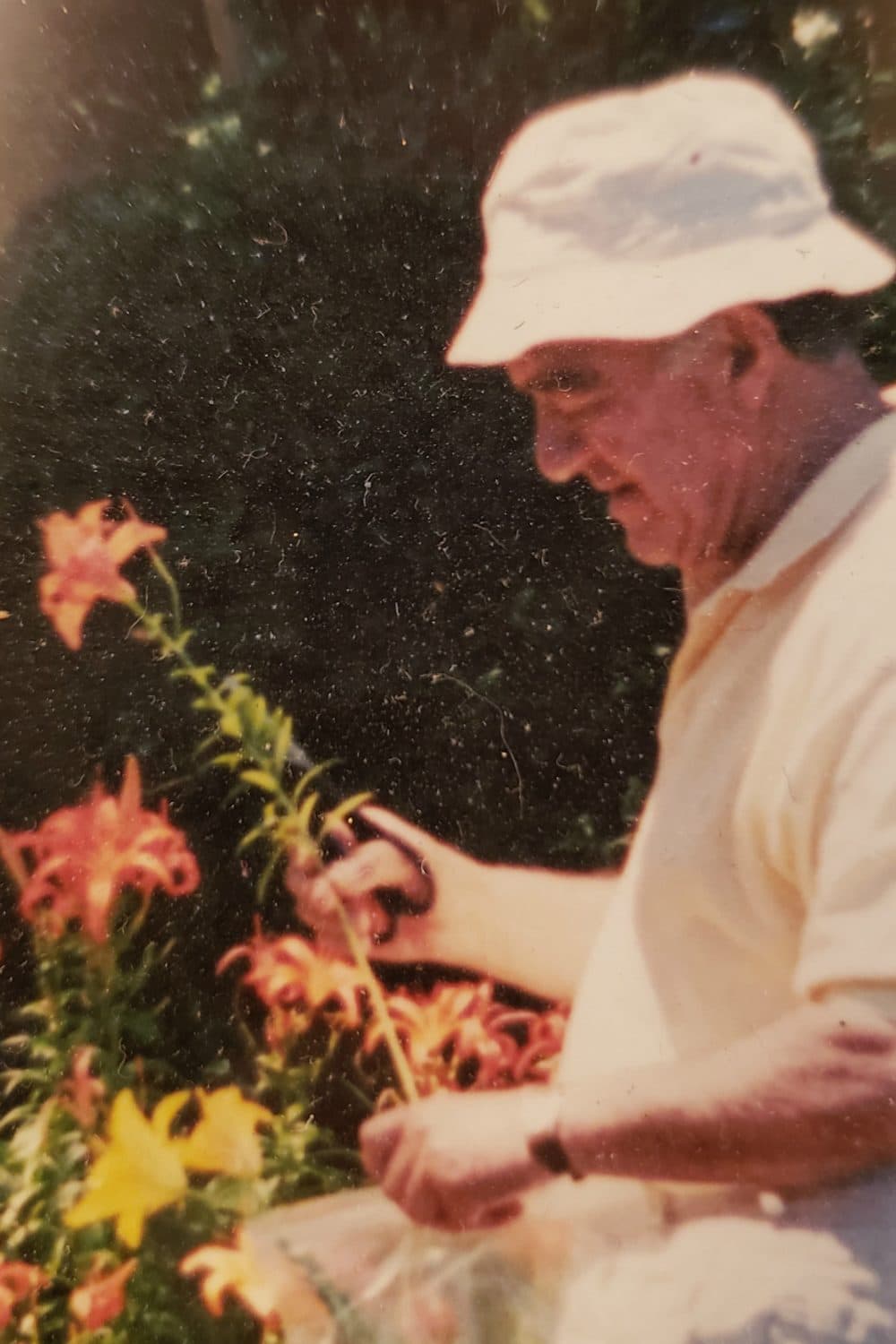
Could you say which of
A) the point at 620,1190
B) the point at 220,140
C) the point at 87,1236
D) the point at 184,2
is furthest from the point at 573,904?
the point at 184,2

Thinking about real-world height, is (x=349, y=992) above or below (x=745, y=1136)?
above

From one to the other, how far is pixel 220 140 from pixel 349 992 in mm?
705

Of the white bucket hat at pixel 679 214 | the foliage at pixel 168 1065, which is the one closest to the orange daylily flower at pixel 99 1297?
the foliage at pixel 168 1065

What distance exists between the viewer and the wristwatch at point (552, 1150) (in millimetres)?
749

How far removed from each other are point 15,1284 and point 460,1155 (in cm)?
38

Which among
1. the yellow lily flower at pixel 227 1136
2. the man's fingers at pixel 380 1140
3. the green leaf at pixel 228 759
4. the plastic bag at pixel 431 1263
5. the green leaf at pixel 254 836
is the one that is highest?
the green leaf at pixel 228 759

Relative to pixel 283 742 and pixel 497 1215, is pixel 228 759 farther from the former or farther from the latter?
pixel 497 1215

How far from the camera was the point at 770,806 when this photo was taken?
73 centimetres

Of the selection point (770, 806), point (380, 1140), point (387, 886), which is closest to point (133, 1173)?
point (380, 1140)

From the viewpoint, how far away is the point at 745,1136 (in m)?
0.71

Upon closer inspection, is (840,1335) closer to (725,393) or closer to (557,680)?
(557,680)

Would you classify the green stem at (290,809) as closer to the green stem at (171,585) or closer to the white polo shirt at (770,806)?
the green stem at (171,585)

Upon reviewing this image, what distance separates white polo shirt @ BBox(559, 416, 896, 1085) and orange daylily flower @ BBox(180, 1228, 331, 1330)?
0.89ft

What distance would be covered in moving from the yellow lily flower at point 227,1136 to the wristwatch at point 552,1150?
0.21 m
